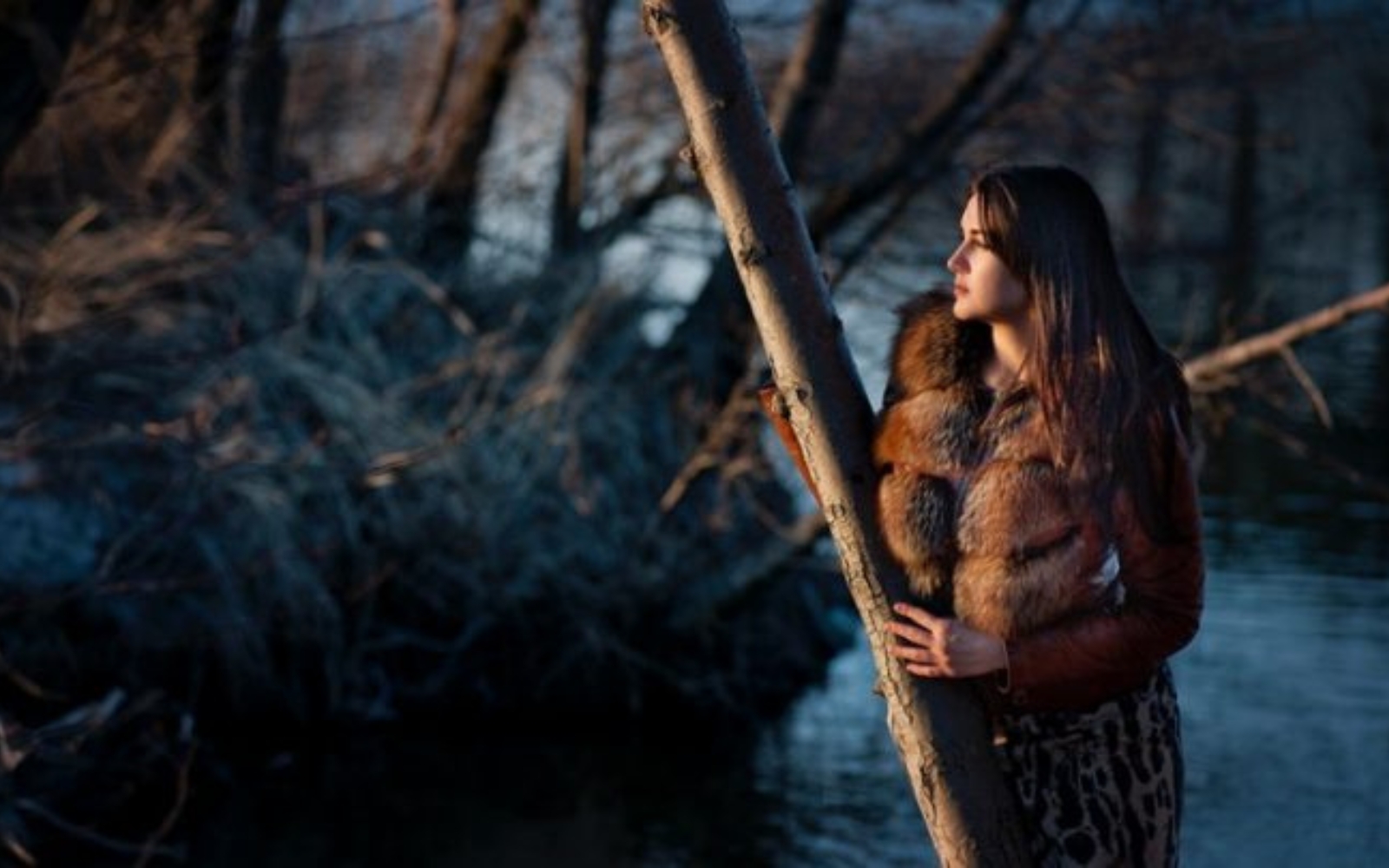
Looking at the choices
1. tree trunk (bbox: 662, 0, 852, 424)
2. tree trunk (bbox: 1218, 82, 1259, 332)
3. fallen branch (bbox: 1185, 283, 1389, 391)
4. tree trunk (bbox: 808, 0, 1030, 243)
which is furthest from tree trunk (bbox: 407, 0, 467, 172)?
fallen branch (bbox: 1185, 283, 1389, 391)

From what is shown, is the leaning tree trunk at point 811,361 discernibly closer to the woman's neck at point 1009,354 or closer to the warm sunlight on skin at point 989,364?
the warm sunlight on skin at point 989,364

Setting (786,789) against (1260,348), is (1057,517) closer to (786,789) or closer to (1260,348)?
(1260,348)

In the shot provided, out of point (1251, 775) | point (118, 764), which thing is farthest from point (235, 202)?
point (1251, 775)

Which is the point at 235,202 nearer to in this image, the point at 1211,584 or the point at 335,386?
the point at 335,386

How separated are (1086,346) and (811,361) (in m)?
0.34

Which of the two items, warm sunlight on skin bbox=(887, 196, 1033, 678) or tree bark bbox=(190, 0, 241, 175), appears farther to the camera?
tree bark bbox=(190, 0, 241, 175)

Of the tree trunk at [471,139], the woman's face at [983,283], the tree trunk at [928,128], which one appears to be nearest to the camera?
the woman's face at [983,283]

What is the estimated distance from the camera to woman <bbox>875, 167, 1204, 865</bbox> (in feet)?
9.44

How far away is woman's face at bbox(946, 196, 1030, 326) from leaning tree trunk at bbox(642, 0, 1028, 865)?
0.21 m

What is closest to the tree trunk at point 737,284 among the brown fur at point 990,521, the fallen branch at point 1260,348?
the fallen branch at point 1260,348

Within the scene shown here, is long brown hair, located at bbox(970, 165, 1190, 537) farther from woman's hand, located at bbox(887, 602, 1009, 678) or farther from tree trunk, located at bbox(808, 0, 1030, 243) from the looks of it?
tree trunk, located at bbox(808, 0, 1030, 243)

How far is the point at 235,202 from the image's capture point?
9383mm

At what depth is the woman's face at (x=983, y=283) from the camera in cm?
297

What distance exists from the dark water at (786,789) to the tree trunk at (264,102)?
264 cm
